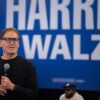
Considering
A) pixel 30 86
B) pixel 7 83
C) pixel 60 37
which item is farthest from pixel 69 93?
pixel 7 83

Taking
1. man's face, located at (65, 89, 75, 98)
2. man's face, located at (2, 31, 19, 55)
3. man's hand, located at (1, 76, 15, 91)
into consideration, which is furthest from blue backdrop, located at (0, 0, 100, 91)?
man's hand, located at (1, 76, 15, 91)

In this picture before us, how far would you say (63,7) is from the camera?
3.61 metres

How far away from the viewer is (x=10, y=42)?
1.85 m

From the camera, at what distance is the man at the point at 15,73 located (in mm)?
1778

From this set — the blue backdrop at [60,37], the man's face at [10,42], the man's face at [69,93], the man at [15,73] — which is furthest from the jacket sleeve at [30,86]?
the man's face at [69,93]

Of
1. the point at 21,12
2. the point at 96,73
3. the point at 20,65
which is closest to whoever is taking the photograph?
the point at 20,65

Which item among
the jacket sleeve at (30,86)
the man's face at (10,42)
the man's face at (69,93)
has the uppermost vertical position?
the man's face at (10,42)

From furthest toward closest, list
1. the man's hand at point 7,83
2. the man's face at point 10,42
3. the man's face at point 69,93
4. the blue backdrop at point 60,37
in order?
the man's face at point 69,93 → the blue backdrop at point 60,37 → the man's face at point 10,42 → the man's hand at point 7,83

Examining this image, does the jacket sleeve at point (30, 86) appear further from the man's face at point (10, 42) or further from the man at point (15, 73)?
the man's face at point (10, 42)

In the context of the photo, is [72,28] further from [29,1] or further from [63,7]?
[29,1]

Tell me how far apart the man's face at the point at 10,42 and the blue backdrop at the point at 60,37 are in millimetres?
1737

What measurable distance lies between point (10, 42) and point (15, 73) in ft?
0.59

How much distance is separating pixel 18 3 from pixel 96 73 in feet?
3.98

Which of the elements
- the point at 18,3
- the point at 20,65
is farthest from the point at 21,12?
the point at 20,65
